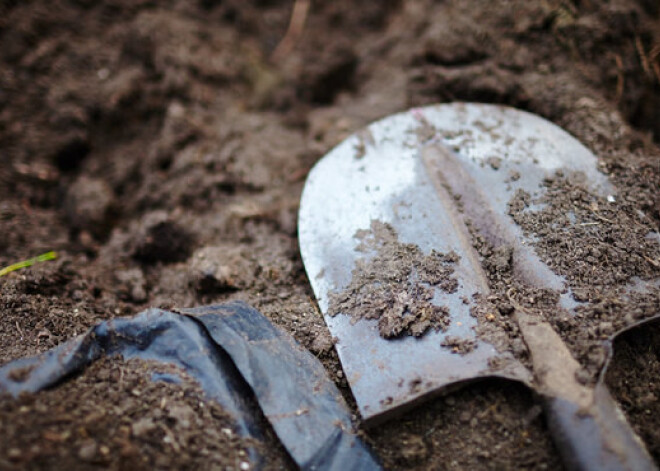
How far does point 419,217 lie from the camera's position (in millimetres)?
1658

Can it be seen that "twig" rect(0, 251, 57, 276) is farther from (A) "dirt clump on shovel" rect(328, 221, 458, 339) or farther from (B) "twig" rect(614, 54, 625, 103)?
(B) "twig" rect(614, 54, 625, 103)

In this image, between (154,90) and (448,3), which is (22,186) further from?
(448,3)

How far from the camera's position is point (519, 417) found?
1.28m

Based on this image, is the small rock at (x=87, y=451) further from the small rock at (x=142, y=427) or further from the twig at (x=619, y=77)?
the twig at (x=619, y=77)

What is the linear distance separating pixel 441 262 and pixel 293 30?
75.1 inches

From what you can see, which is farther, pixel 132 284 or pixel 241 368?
pixel 132 284

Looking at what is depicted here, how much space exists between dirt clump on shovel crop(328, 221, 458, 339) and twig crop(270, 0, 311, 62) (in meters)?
1.61

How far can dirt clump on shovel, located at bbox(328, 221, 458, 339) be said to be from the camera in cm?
141

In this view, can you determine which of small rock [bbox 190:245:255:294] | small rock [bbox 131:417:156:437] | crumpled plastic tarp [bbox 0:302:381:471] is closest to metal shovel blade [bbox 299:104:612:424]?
crumpled plastic tarp [bbox 0:302:381:471]

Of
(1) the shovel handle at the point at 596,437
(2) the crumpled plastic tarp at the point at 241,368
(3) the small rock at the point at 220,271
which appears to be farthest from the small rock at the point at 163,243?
(1) the shovel handle at the point at 596,437

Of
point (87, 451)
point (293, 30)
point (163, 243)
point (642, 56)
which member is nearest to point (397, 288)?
point (87, 451)

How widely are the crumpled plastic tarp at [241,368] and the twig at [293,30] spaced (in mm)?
1799

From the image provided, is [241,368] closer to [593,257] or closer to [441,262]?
[441,262]

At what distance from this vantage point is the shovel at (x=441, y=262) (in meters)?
1.24
